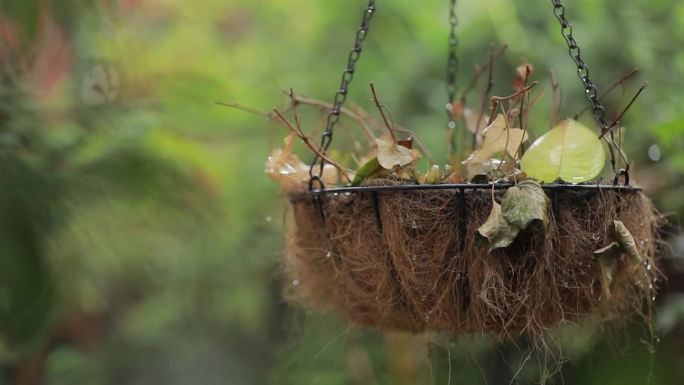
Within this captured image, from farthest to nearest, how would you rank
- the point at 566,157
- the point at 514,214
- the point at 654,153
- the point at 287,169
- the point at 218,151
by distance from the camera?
1. the point at 218,151
2. the point at 654,153
3. the point at 287,169
4. the point at 566,157
5. the point at 514,214

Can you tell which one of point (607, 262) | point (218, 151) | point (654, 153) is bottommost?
point (607, 262)

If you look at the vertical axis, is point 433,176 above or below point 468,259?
above

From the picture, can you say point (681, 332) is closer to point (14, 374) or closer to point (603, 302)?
point (603, 302)

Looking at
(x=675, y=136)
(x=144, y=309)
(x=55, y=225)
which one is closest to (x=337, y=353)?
(x=55, y=225)

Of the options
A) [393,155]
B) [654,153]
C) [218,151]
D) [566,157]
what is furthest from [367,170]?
[218,151]

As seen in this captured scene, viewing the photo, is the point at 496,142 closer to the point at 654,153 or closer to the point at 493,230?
the point at 493,230

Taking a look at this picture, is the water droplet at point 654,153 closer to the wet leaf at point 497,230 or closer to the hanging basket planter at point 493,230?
the hanging basket planter at point 493,230

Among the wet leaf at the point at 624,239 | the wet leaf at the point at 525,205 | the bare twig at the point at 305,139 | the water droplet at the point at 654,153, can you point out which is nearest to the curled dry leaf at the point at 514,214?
the wet leaf at the point at 525,205
